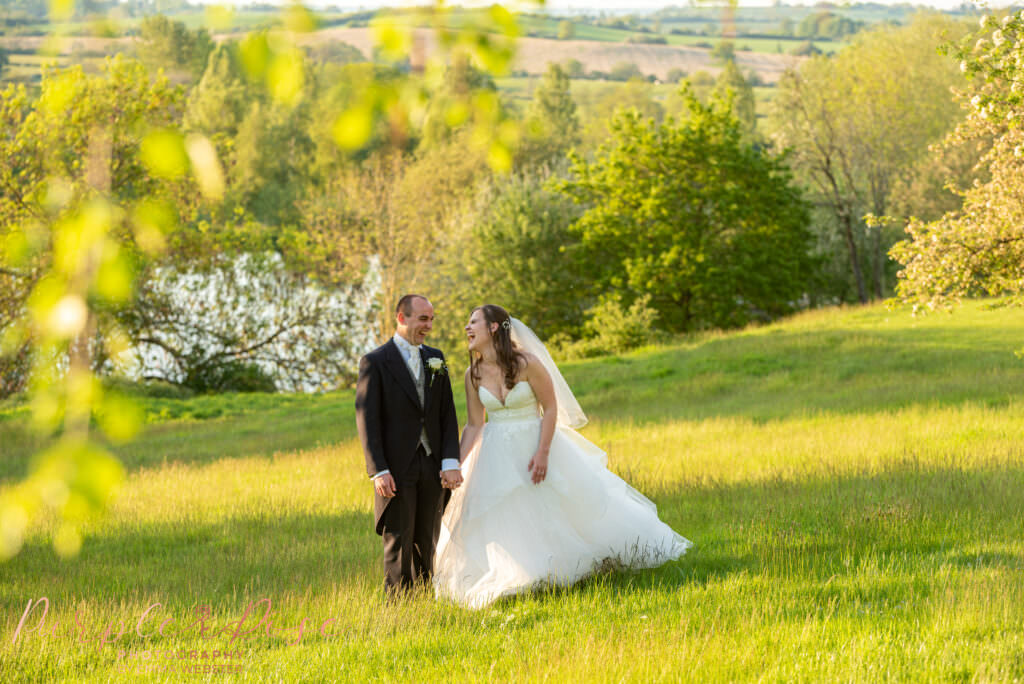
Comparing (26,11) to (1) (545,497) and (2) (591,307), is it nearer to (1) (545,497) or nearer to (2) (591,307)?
(1) (545,497)

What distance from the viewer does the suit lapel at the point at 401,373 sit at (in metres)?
7.17

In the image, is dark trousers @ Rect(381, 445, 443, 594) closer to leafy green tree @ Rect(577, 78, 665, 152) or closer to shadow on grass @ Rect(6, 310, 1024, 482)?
shadow on grass @ Rect(6, 310, 1024, 482)

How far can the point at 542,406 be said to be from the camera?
7629 millimetres

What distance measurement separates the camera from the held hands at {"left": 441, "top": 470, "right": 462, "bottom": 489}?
7219mm

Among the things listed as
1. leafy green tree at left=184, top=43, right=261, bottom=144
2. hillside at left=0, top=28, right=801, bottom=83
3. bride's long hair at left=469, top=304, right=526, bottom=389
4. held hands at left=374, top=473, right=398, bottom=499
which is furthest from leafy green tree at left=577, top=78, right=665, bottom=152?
held hands at left=374, top=473, right=398, bottom=499

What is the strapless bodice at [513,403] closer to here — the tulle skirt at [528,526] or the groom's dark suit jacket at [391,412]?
the tulle skirt at [528,526]

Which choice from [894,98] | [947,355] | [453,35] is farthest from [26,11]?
[894,98]

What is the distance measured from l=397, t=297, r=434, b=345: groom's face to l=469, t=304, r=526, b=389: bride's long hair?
0.47m

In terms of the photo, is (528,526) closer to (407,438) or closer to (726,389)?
(407,438)

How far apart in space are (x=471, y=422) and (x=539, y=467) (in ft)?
2.42

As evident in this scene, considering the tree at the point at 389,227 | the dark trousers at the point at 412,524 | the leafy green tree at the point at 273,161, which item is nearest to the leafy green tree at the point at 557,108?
the leafy green tree at the point at 273,161

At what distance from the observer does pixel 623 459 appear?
13.1m

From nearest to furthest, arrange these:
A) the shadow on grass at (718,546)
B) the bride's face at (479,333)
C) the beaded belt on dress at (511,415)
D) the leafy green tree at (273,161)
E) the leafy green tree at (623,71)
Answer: the shadow on grass at (718,546) < the bride's face at (479,333) < the beaded belt on dress at (511,415) < the leafy green tree at (273,161) < the leafy green tree at (623,71)

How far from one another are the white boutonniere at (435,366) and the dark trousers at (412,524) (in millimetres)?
563
